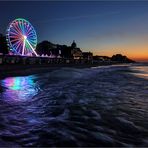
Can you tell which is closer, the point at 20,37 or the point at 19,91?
the point at 19,91

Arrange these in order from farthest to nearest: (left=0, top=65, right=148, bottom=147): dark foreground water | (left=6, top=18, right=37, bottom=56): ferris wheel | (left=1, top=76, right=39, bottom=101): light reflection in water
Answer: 1. (left=6, top=18, right=37, bottom=56): ferris wheel
2. (left=1, top=76, right=39, bottom=101): light reflection in water
3. (left=0, top=65, right=148, bottom=147): dark foreground water

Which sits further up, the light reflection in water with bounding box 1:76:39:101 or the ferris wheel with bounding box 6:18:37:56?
the ferris wheel with bounding box 6:18:37:56

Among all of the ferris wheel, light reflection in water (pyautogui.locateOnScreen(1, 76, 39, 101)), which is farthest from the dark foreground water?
the ferris wheel

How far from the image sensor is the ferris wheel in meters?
55.2

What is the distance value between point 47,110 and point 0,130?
3.05 metres

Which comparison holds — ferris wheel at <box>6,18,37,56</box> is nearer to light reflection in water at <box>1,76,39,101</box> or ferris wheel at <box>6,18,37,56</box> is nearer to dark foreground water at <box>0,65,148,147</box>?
light reflection in water at <box>1,76,39,101</box>

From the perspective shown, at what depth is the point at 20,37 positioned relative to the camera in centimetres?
5825

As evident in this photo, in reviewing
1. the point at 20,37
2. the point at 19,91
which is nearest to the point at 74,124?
the point at 19,91

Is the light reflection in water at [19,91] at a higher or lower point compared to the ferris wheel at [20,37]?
lower

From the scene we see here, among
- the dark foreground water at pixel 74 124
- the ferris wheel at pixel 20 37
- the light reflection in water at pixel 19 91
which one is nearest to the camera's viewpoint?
the dark foreground water at pixel 74 124

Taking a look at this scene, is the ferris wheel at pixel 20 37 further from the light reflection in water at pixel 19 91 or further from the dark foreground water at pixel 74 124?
the dark foreground water at pixel 74 124

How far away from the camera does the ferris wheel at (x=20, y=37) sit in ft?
181

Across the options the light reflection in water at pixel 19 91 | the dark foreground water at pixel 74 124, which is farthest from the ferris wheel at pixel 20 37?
the dark foreground water at pixel 74 124

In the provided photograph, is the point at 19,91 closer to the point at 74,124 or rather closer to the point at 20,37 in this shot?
the point at 74,124
